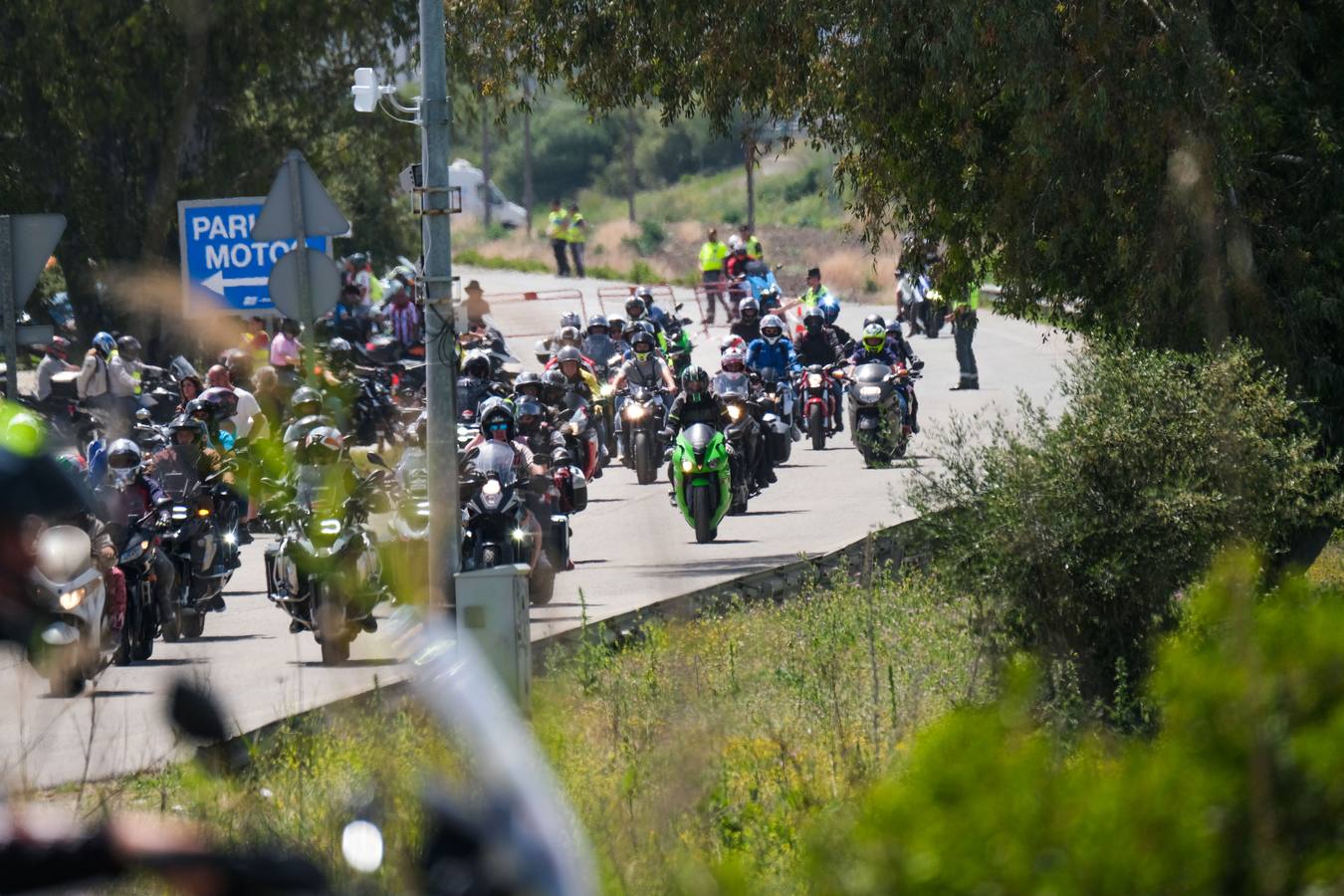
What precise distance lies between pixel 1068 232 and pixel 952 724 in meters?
10.5

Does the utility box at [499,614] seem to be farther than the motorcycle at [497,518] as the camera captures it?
No

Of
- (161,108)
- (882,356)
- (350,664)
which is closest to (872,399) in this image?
(882,356)

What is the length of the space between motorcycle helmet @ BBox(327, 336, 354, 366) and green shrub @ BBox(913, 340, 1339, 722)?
16.9 meters

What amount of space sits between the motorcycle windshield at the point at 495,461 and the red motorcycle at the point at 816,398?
38.7ft

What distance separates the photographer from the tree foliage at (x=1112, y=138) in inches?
506

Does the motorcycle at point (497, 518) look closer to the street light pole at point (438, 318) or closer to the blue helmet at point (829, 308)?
the street light pole at point (438, 318)

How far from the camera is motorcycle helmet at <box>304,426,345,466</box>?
44.1ft

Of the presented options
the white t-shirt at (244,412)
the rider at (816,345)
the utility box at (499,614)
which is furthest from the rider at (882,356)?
the utility box at (499,614)

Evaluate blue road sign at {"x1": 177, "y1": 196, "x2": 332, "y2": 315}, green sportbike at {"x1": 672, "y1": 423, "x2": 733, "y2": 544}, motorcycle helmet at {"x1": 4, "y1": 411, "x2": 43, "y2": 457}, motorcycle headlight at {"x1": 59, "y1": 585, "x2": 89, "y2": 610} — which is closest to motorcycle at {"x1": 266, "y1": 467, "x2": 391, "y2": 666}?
motorcycle headlight at {"x1": 59, "y1": 585, "x2": 89, "y2": 610}

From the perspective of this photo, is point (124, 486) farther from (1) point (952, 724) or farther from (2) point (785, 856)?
(1) point (952, 724)

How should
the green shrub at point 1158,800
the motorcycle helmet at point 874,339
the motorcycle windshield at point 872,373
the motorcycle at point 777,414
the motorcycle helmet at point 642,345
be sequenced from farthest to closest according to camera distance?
1. the motorcycle helmet at point 874,339
2. the motorcycle helmet at point 642,345
3. the motorcycle windshield at point 872,373
4. the motorcycle at point 777,414
5. the green shrub at point 1158,800

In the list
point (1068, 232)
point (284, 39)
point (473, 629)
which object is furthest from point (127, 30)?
point (473, 629)

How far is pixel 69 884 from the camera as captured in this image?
3248 mm

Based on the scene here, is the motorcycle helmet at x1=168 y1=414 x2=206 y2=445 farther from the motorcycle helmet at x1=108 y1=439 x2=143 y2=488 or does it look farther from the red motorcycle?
the red motorcycle
